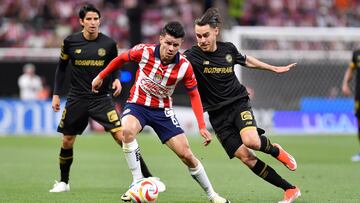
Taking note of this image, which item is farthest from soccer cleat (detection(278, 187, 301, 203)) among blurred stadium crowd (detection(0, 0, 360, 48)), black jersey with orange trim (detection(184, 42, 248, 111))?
blurred stadium crowd (detection(0, 0, 360, 48))

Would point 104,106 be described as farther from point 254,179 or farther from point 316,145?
point 316,145

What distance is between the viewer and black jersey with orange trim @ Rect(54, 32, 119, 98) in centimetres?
1051

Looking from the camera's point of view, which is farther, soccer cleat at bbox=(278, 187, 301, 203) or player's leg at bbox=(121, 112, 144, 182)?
soccer cleat at bbox=(278, 187, 301, 203)

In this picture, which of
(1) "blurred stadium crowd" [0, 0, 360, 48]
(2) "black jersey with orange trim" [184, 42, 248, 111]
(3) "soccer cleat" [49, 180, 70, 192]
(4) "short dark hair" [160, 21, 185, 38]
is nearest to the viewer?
(4) "short dark hair" [160, 21, 185, 38]

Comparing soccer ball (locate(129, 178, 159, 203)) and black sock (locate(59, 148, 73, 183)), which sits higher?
soccer ball (locate(129, 178, 159, 203))

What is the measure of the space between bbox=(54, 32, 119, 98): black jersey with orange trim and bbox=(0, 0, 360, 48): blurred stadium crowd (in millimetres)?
12119

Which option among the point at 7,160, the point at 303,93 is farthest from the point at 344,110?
the point at 7,160

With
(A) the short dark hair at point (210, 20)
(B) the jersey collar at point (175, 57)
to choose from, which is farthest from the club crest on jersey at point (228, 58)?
(B) the jersey collar at point (175, 57)

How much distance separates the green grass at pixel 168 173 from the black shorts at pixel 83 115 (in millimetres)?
812

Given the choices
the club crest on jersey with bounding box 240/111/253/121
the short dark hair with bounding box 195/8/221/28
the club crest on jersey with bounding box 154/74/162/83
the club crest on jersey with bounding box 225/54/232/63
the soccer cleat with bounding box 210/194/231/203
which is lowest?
the soccer cleat with bounding box 210/194/231/203

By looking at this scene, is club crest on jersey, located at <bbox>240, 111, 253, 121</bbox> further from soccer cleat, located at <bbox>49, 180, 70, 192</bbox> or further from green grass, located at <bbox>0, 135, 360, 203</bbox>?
soccer cleat, located at <bbox>49, 180, 70, 192</bbox>

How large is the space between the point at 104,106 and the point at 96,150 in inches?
297

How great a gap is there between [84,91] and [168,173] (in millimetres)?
3119

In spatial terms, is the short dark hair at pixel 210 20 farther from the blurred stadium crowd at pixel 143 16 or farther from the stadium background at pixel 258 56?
the blurred stadium crowd at pixel 143 16
